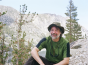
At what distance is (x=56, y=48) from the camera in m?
2.36

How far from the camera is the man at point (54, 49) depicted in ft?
7.50

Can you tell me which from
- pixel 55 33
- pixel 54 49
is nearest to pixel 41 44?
pixel 54 49

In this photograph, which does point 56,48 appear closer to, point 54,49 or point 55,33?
point 54,49

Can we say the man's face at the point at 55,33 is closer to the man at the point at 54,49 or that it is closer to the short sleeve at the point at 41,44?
the man at the point at 54,49

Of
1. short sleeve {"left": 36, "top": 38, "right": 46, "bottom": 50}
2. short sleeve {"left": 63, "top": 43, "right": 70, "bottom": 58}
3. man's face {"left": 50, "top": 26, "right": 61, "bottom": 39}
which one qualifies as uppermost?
man's face {"left": 50, "top": 26, "right": 61, "bottom": 39}

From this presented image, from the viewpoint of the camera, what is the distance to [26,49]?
4.68 metres

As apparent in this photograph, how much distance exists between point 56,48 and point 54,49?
6cm

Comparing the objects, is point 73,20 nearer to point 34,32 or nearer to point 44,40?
point 44,40

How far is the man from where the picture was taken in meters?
2.29

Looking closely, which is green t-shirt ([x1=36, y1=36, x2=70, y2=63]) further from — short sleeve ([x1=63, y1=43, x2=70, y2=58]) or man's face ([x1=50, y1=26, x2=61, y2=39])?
man's face ([x1=50, y1=26, x2=61, y2=39])

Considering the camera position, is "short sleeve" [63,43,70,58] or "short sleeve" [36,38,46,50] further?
"short sleeve" [36,38,46,50]

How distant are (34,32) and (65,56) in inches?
6597

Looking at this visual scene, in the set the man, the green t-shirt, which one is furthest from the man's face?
the green t-shirt

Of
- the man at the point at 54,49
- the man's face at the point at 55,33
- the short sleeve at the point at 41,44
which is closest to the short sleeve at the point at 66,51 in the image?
the man at the point at 54,49
